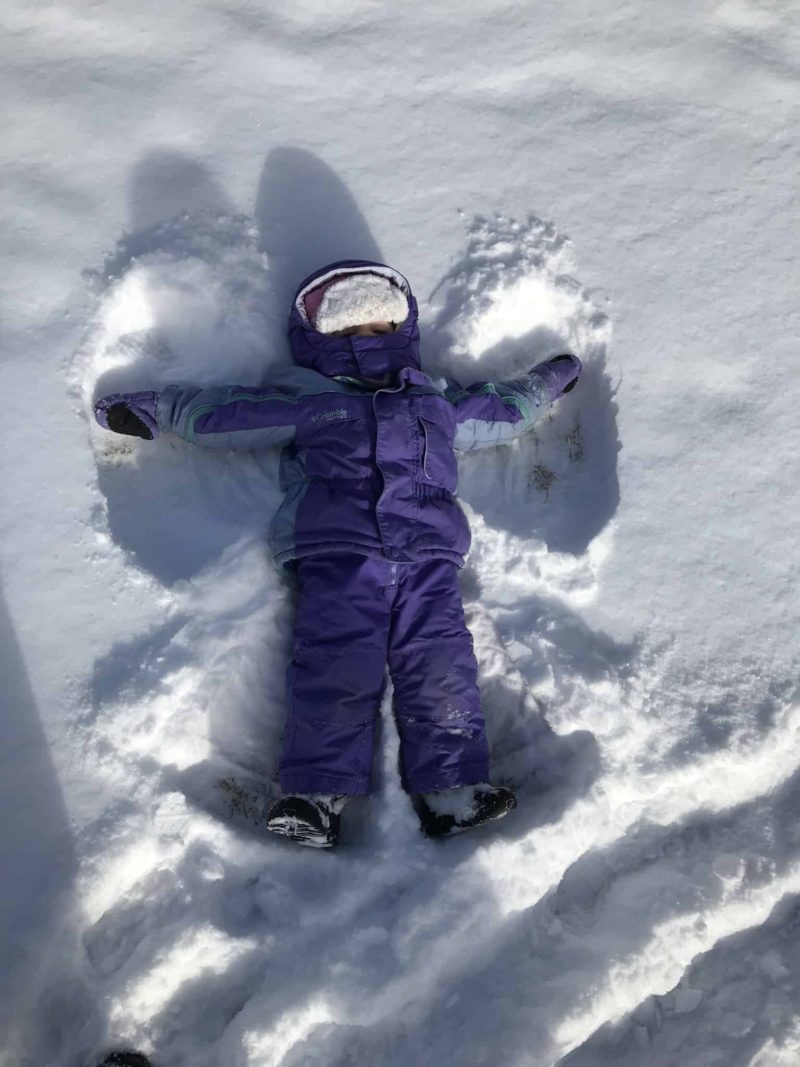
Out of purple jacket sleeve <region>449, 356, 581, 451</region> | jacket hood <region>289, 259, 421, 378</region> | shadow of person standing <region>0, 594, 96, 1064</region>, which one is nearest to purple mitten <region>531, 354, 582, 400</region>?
purple jacket sleeve <region>449, 356, 581, 451</region>

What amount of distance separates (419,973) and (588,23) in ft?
12.4

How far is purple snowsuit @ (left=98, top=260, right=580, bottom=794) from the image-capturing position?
107 inches

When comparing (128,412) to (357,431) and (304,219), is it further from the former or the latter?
(304,219)

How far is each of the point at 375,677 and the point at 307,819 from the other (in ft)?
1.49

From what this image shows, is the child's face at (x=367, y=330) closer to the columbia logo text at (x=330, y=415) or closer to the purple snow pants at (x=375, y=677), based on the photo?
the columbia logo text at (x=330, y=415)

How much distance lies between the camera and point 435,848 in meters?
2.71

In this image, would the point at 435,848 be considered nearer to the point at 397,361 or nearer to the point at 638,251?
the point at 397,361

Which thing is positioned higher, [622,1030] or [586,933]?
[586,933]

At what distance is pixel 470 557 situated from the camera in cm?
307

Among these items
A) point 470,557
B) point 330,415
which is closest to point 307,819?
point 470,557

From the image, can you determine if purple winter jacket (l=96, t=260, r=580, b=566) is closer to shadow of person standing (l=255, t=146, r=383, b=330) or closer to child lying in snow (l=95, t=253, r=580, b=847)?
child lying in snow (l=95, t=253, r=580, b=847)

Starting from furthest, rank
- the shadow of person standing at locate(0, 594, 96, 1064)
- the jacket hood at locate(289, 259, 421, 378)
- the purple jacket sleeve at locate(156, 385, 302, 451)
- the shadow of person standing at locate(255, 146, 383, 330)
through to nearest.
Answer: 1. the shadow of person standing at locate(255, 146, 383, 330)
2. the jacket hood at locate(289, 259, 421, 378)
3. the purple jacket sleeve at locate(156, 385, 302, 451)
4. the shadow of person standing at locate(0, 594, 96, 1064)

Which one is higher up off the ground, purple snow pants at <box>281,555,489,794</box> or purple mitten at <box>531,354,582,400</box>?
purple mitten at <box>531,354,582,400</box>

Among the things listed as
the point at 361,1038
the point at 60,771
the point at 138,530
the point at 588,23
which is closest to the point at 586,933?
the point at 361,1038
